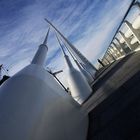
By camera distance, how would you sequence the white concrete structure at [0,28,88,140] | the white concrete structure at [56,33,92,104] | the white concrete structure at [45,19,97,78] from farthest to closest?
→ the white concrete structure at [45,19,97,78], the white concrete structure at [56,33,92,104], the white concrete structure at [0,28,88,140]

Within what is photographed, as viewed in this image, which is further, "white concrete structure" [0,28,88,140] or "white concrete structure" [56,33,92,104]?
"white concrete structure" [56,33,92,104]

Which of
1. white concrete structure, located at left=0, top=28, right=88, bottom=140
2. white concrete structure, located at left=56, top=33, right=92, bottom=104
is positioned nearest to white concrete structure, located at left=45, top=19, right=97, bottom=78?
white concrete structure, located at left=56, top=33, right=92, bottom=104

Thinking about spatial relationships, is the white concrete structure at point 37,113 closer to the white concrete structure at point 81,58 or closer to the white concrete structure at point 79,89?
the white concrete structure at point 79,89

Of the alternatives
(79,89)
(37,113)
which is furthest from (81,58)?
(37,113)

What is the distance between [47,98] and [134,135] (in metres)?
1.80

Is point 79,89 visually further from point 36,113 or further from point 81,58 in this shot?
point 81,58

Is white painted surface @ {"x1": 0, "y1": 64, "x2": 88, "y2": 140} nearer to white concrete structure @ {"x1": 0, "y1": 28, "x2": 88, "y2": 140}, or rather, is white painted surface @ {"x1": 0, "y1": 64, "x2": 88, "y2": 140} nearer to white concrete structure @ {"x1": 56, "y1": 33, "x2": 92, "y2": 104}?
white concrete structure @ {"x1": 0, "y1": 28, "x2": 88, "y2": 140}

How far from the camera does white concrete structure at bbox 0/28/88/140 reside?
3.15 meters

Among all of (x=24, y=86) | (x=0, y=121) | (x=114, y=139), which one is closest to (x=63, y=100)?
(x=24, y=86)

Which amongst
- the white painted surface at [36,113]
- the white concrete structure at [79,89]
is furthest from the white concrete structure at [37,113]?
the white concrete structure at [79,89]

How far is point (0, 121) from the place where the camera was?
3.13m

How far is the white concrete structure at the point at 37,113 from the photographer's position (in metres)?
3.15

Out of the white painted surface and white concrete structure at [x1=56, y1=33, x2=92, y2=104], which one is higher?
the white painted surface

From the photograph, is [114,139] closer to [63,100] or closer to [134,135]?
[134,135]
